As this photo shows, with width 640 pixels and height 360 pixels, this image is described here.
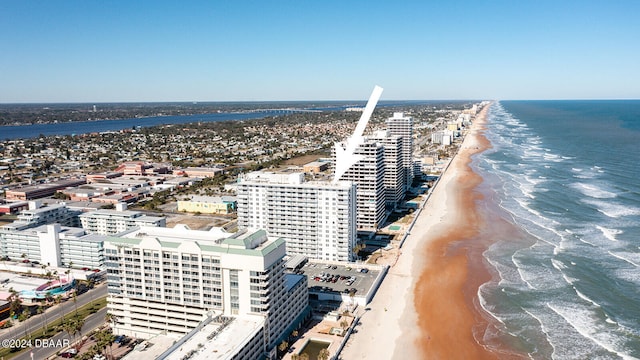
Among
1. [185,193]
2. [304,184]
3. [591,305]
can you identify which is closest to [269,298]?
[304,184]

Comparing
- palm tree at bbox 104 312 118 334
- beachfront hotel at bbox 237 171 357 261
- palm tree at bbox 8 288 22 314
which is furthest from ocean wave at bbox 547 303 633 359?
palm tree at bbox 8 288 22 314

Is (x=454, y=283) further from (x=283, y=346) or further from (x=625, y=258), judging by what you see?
(x=283, y=346)

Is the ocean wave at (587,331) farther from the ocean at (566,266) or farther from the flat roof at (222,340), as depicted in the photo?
the flat roof at (222,340)

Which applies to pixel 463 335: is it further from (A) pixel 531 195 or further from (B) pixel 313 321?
(A) pixel 531 195

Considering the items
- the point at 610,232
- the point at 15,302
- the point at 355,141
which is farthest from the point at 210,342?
the point at 610,232

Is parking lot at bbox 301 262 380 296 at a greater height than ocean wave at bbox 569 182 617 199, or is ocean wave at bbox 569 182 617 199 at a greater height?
ocean wave at bbox 569 182 617 199

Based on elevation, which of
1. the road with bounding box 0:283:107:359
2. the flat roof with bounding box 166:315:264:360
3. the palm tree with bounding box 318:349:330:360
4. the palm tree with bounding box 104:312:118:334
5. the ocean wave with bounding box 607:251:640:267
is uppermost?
the flat roof with bounding box 166:315:264:360

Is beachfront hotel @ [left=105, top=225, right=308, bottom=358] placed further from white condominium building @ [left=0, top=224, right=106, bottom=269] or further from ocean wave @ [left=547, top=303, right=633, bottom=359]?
ocean wave @ [left=547, top=303, right=633, bottom=359]

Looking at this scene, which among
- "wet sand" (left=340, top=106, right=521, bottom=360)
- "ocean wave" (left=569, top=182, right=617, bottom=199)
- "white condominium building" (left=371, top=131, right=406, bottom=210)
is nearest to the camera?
"wet sand" (left=340, top=106, right=521, bottom=360)
